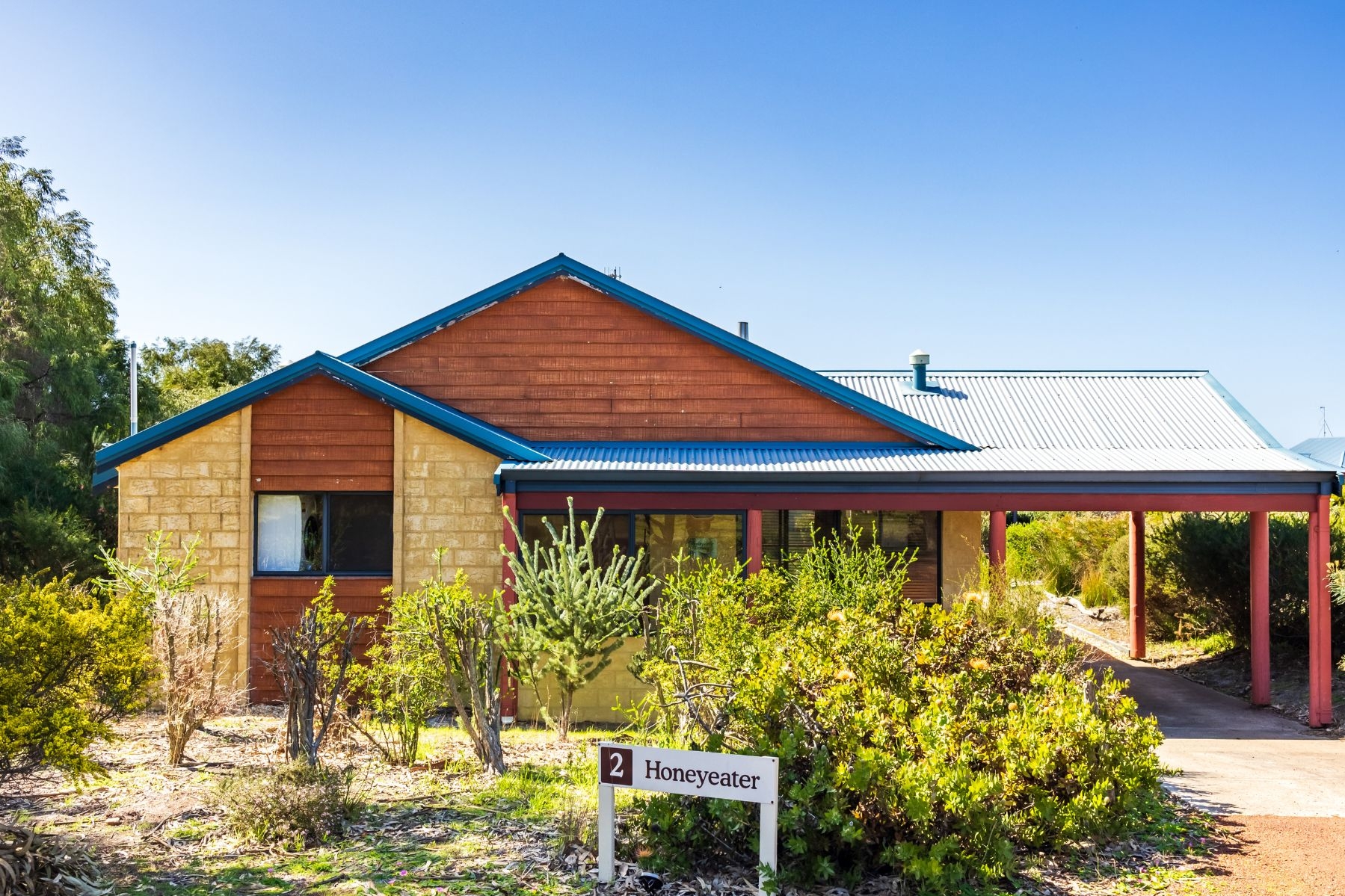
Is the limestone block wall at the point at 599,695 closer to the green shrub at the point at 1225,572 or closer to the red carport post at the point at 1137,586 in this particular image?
the green shrub at the point at 1225,572

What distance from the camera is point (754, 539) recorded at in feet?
41.3

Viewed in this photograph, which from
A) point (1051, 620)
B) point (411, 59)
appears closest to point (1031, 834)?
point (1051, 620)

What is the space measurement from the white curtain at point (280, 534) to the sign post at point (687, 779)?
7.99 metres

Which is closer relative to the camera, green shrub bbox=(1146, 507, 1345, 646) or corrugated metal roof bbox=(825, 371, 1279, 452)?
corrugated metal roof bbox=(825, 371, 1279, 452)

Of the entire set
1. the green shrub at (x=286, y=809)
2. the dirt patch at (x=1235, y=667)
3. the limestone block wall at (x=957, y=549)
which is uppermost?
the limestone block wall at (x=957, y=549)

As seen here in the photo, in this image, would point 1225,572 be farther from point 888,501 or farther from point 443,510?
point 443,510

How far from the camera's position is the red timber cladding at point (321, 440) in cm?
1272

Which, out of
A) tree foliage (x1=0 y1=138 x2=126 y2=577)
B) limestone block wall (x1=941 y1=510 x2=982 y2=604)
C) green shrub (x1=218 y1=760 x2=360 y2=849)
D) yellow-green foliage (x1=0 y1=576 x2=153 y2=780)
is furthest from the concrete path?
tree foliage (x1=0 y1=138 x2=126 y2=577)

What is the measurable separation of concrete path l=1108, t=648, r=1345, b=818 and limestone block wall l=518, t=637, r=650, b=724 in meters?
6.10

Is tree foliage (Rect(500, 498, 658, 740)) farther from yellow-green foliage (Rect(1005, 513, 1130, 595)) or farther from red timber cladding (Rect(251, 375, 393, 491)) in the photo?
yellow-green foliage (Rect(1005, 513, 1130, 595))

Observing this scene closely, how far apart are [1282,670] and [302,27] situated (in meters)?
17.3

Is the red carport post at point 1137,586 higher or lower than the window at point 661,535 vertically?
lower

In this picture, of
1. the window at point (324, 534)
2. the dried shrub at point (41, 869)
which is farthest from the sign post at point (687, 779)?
the window at point (324, 534)

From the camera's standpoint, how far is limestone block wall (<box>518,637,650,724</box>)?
12.5 meters
